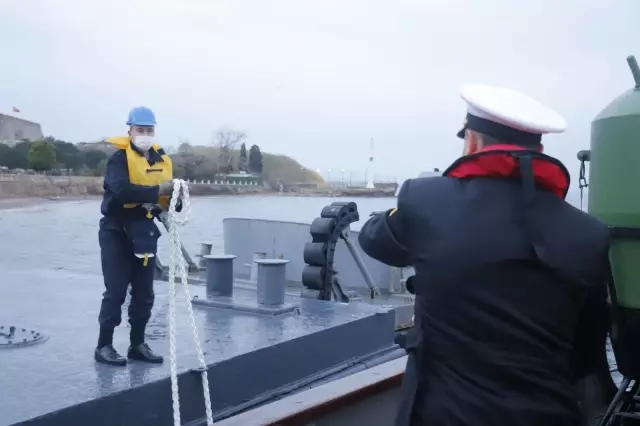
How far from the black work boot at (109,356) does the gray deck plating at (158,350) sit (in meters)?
0.05

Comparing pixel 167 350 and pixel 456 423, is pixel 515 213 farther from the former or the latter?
pixel 167 350

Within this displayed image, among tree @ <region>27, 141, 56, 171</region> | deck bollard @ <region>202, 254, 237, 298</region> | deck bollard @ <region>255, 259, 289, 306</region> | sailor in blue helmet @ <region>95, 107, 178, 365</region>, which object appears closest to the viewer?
sailor in blue helmet @ <region>95, 107, 178, 365</region>

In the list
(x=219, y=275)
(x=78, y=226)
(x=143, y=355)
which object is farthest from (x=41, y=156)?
(x=143, y=355)

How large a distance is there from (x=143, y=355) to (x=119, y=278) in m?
0.68

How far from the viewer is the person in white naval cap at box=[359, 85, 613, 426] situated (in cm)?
194

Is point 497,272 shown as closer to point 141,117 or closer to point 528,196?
point 528,196

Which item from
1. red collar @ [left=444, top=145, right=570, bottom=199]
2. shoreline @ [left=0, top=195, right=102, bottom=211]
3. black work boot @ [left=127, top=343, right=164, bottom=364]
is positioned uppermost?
red collar @ [left=444, top=145, right=570, bottom=199]

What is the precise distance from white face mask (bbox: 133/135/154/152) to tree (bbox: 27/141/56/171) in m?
68.9

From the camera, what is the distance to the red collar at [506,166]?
1.94 meters

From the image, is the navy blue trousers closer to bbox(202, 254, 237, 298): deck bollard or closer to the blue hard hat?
the blue hard hat

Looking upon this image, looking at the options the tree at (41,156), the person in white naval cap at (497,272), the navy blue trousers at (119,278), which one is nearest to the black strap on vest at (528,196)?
the person in white naval cap at (497,272)

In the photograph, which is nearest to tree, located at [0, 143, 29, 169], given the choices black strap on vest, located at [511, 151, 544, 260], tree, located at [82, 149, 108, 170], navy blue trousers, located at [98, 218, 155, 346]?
tree, located at [82, 149, 108, 170]

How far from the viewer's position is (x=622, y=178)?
2787 millimetres

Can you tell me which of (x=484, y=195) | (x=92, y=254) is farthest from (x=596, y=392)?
(x=92, y=254)
